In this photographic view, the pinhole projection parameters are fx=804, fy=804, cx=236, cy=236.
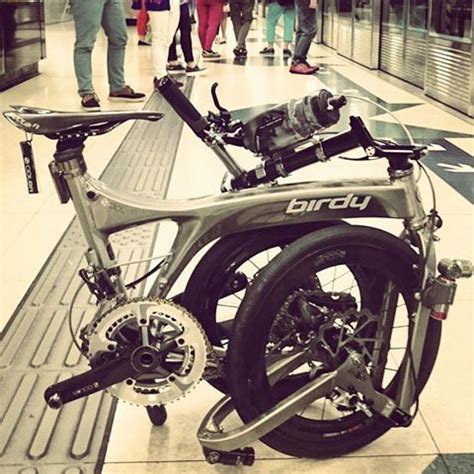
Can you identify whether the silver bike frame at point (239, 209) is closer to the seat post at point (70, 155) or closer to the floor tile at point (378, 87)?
the seat post at point (70, 155)

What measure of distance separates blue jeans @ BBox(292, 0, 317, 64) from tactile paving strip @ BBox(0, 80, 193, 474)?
5122mm

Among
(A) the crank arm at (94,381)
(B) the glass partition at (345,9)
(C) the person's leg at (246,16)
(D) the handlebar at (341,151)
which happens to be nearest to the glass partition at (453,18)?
(B) the glass partition at (345,9)

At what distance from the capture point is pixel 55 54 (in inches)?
403

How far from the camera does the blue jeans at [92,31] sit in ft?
17.7

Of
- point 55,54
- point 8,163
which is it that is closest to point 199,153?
point 8,163

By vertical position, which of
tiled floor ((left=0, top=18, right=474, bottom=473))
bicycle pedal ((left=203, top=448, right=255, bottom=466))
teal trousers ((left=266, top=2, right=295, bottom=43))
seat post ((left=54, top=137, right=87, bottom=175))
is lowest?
tiled floor ((left=0, top=18, right=474, bottom=473))

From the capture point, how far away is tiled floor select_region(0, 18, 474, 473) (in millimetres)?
1722

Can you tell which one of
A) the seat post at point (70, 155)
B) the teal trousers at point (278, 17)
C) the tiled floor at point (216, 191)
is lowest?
the tiled floor at point (216, 191)

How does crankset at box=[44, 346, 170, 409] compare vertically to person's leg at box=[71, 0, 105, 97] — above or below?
below

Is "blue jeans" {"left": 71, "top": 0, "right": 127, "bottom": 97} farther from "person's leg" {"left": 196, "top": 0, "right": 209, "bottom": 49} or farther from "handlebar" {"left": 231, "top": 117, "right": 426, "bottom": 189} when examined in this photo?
"handlebar" {"left": 231, "top": 117, "right": 426, "bottom": 189}

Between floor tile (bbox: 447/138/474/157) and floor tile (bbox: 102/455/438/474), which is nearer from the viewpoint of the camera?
floor tile (bbox: 102/455/438/474)

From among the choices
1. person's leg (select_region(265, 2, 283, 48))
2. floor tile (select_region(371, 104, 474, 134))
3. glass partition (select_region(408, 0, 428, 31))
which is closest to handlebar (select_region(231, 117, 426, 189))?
floor tile (select_region(371, 104, 474, 134))

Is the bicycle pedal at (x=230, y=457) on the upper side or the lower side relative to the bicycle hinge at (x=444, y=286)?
lower

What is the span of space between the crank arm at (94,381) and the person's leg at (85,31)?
4.20 meters
